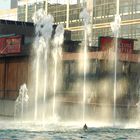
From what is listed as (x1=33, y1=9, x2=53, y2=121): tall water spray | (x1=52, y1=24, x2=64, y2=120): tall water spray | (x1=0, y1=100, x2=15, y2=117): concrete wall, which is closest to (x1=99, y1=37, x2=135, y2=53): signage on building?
(x1=52, y1=24, x2=64, y2=120): tall water spray

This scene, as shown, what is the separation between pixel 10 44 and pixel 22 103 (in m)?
8.07

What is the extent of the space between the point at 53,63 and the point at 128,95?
8.00 meters

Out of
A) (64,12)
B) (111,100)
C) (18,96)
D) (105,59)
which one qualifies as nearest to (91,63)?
(105,59)

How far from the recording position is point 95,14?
300 feet

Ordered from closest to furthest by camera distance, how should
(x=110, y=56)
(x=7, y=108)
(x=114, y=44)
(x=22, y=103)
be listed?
(x=110, y=56)
(x=114, y=44)
(x=22, y=103)
(x=7, y=108)

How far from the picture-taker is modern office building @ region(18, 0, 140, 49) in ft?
269

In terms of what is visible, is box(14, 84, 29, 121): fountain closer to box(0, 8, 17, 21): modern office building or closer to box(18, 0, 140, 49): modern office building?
box(18, 0, 140, 49): modern office building

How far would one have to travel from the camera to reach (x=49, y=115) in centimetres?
4528

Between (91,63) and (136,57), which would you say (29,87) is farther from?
(136,57)

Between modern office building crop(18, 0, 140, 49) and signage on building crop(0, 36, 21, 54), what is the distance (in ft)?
94.8

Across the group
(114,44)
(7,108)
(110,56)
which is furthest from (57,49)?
(110,56)

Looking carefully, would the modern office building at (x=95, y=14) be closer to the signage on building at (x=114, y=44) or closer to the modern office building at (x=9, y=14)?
the modern office building at (x=9, y=14)

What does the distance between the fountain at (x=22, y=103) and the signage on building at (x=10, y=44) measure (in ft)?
13.4

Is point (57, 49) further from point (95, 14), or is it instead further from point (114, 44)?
point (95, 14)
